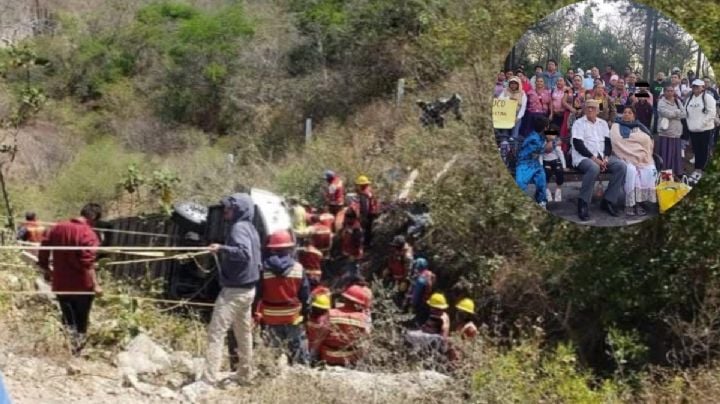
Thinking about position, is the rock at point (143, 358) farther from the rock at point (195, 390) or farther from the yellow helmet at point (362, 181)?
the yellow helmet at point (362, 181)

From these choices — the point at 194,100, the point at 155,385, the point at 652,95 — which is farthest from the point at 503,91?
the point at 194,100

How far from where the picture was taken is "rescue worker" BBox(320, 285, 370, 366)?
26.9ft

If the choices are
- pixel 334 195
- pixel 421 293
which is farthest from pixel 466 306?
pixel 334 195

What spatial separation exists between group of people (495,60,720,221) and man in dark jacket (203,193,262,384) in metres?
2.30

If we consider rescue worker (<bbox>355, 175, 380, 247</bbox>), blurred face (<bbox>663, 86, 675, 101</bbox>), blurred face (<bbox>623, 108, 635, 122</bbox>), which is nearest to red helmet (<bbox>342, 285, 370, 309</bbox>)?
blurred face (<bbox>623, 108, 635, 122</bbox>)

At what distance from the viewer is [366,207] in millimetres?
11992

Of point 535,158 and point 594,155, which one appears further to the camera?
point 535,158

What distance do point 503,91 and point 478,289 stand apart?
2.91 meters

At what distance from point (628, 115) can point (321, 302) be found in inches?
117

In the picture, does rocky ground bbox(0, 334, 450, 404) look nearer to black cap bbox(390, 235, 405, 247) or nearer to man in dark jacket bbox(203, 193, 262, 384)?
man in dark jacket bbox(203, 193, 262, 384)

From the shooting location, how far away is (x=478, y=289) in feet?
35.2

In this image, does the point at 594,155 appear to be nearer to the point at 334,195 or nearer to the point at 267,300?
the point at 267,300

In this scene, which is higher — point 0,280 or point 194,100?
point 194,100

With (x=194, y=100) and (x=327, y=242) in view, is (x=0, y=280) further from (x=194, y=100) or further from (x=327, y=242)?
(x=194, y=100)
